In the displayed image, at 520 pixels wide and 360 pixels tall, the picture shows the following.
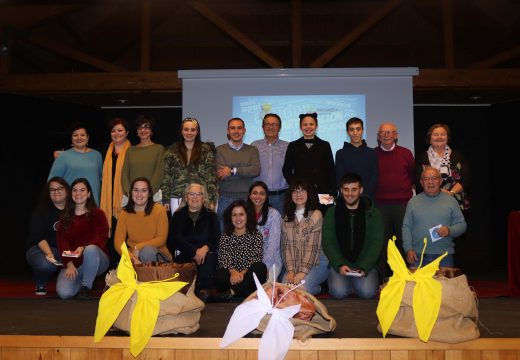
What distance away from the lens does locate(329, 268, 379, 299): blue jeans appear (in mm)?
3943

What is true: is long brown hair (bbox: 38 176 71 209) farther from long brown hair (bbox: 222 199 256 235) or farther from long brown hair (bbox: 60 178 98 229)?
long brown hair (bbox: 222 199 256 235)

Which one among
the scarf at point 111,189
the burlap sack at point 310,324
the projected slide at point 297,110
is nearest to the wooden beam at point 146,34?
the projected slide at point 297,110

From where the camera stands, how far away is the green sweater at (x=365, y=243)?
403 cm

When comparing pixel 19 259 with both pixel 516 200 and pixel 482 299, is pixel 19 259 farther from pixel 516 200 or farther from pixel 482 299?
pixel 516 200

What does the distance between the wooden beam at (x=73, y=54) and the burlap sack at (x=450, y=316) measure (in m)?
5.39

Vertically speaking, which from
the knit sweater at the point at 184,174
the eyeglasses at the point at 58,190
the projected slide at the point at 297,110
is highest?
the projected slide at the point at 297,110

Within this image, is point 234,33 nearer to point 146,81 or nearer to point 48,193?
point 146,81

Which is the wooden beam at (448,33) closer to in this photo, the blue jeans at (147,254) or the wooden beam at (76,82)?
the wooden beam at (76,82)

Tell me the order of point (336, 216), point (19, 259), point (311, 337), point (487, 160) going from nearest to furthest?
point (311, 337)
point (336, 216)
point (19, 259)
point (487, 160)

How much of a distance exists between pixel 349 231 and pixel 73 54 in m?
4.38

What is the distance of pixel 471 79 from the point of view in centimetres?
668

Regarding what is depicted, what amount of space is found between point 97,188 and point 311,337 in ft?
8.87

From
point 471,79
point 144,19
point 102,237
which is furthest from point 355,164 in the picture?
point 144,19

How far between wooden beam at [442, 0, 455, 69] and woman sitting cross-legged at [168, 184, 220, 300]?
3.82 m
